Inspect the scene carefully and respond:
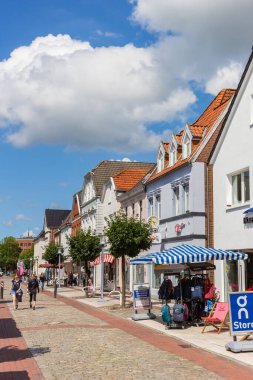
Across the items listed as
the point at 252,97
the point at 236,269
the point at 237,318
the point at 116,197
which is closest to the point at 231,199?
the point at 236,269

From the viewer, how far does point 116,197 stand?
41.9 metres

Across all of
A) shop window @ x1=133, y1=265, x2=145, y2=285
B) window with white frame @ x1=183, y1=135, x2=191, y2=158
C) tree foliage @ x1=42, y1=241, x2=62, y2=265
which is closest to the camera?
window with white frame @ x1=183, y1=135, x2=191, y2=158

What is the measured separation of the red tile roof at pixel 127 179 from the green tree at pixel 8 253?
129 meters

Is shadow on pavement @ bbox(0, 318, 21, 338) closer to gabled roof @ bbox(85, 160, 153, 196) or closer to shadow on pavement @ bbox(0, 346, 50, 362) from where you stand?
shadow on pavement @ bbox(0, 346, 50, 362)

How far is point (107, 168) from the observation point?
5291 centimetres

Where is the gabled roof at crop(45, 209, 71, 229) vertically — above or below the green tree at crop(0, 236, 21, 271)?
above

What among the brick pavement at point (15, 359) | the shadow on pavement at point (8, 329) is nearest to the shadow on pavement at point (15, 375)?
the brick pavement at point (15, 359)

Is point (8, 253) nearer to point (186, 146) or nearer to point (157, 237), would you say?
point (157, 237)

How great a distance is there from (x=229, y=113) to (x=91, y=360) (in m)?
15.4

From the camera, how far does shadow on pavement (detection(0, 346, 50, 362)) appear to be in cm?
1162

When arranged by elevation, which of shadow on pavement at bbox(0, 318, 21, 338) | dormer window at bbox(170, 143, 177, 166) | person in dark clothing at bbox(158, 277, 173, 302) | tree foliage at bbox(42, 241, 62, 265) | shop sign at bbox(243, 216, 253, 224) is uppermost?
dormer window at bbox(170, 143, 177, 166)

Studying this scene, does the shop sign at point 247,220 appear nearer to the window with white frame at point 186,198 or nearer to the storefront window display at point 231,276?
the storefront window display at point 231,276

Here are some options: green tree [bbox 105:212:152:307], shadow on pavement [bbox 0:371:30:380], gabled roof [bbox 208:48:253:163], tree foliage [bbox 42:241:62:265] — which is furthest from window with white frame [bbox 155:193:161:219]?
tree foliage [bbox 42:241:62:265]

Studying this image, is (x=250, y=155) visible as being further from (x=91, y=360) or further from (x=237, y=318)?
(x=91, y=360)
